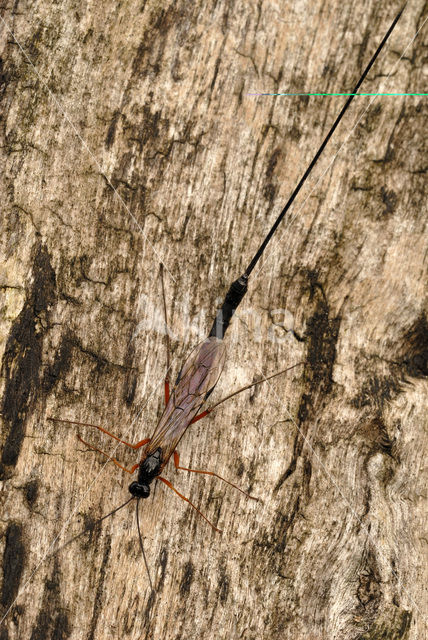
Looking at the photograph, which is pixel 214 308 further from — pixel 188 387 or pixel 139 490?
pixel 139 490

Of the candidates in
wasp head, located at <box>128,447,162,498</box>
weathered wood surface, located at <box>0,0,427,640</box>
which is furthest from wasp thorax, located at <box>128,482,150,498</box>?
weathered wood surface, located at <box>0,0,427,640</box>

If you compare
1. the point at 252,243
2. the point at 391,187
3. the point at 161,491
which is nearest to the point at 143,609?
the point at 161,491

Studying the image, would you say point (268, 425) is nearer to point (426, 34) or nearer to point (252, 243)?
point (252, 243)

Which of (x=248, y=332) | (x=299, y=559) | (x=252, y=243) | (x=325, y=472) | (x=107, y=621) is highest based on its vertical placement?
(x=252, y=243)

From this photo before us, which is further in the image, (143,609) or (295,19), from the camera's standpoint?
(295,19)

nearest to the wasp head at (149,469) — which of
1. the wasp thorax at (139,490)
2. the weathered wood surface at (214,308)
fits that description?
the wasp thorax at (139,490)
